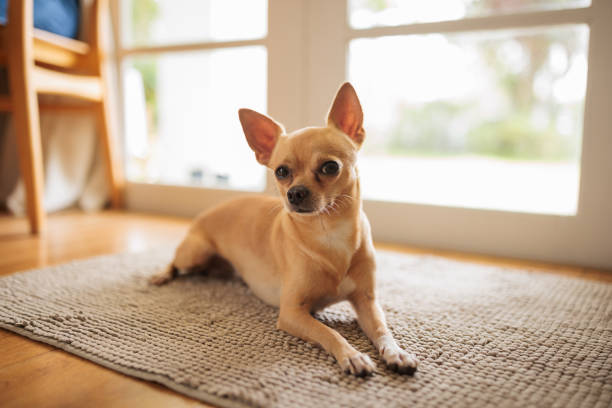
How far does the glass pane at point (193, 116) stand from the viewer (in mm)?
3443

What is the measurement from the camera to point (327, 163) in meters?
1.23

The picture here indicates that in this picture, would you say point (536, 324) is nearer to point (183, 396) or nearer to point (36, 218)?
point (183, 396)

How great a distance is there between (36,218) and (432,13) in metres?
2.52

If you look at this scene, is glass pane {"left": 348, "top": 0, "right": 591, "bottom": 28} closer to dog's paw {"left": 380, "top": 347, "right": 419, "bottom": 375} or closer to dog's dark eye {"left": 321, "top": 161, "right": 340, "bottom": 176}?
dog's dark eye {"left": 321, "top": 161, "right": 340, "bottom": 176}

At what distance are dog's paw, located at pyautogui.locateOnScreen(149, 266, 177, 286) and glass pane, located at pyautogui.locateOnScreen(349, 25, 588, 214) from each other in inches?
63.3

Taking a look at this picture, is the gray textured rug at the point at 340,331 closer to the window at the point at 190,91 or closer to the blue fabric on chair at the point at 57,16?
the window at the point at 190,91

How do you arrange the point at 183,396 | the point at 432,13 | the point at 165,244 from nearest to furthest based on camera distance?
1. the point at 183,396
2. the point at 165,244
3. the point at 432,13

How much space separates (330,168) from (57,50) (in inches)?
94.6

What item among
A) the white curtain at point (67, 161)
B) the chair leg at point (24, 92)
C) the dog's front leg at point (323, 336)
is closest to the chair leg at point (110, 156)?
the white curtain at point (67, 161)

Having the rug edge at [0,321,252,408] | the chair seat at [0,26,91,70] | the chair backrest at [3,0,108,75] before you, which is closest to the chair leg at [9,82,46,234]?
the chair backrest at [3,0,108,75]

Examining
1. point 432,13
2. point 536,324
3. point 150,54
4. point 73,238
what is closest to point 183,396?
point 536,324

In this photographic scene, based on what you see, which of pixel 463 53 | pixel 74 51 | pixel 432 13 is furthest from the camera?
pixel 463 53

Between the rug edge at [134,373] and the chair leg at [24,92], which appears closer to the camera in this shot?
the rug edge at [134,373]

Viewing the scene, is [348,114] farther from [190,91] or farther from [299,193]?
[190,91]
